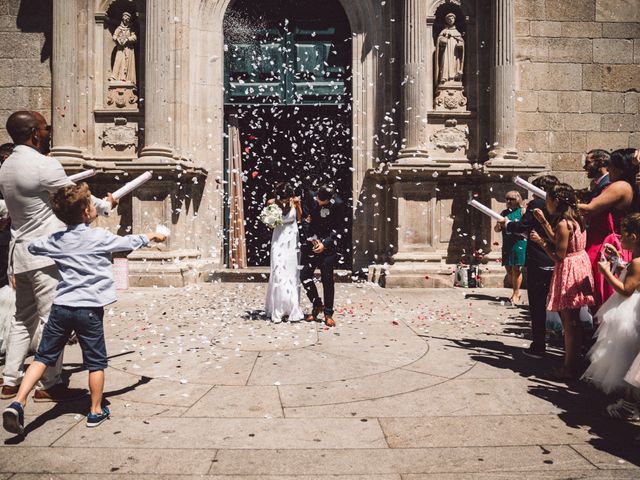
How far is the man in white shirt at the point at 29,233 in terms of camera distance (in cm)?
439

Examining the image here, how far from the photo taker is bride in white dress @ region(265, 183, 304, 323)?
7633 millimetres

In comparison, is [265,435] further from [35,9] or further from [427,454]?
[35,9]

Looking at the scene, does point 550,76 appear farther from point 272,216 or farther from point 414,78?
point 272,216

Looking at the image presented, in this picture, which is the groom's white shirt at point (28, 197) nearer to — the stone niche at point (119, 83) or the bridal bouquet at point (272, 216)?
the bridal bouquet at point (272, 216)

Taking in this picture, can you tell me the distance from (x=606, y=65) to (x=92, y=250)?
1187 centimetres

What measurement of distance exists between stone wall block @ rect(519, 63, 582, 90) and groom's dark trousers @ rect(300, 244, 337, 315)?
700 cm

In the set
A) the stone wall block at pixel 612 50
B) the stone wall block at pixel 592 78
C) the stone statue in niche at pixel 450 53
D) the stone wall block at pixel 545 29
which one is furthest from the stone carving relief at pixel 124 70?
the stone wall block at pixel 612 50

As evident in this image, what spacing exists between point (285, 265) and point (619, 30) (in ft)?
31.0

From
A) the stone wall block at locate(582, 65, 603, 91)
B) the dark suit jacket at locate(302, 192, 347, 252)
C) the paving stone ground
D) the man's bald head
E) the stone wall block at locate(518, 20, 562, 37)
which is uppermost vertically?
the stone wall block at locate(518, 20, 562, 37)

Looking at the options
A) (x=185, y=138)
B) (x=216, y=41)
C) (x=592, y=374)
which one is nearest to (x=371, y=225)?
(x=185, y=138)

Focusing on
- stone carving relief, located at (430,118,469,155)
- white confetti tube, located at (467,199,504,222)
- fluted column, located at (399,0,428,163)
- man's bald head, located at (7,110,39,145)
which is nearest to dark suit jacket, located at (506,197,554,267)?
white confetti tube, located at (467,199,504,222)

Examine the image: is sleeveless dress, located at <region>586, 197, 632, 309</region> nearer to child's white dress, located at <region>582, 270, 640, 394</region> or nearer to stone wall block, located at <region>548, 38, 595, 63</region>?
child's white dress, located at <region>582, 270, 640, 394</region>

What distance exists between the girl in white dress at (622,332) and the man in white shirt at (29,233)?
3.93 meters

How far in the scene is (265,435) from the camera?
3.71 m
